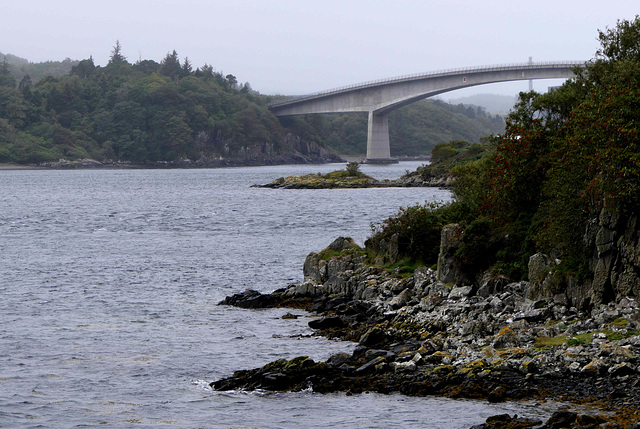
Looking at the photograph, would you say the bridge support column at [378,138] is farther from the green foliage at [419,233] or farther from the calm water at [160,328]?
the green foliage at [419,233]

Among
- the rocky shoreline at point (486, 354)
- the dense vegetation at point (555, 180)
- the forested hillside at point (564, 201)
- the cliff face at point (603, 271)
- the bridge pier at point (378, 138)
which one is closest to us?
the rocky shoreline at point (486, 354)

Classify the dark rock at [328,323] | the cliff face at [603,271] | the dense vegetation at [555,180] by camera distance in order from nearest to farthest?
the cliff face at [603,271] → the dense vegetation at [555,180] → the dark rock at [328,323]

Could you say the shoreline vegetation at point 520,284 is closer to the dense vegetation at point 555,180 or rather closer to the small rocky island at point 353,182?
the dense vegetation at point 555,180

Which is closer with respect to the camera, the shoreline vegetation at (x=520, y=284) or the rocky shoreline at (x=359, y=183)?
the shoreline vegetation at (x=520, y=284)

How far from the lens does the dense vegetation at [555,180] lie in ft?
75.9

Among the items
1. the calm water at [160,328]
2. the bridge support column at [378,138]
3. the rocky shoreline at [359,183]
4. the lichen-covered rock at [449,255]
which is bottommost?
the calm water at [160,328]

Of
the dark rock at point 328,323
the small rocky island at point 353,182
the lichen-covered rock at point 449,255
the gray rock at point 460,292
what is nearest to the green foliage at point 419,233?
the lichen-covered rock at point 449,255

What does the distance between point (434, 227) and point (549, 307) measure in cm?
959

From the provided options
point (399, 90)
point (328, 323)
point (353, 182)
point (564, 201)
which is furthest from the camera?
point (399, 90)

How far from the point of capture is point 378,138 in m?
178

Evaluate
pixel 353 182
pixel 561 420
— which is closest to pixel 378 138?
pixel 353 182

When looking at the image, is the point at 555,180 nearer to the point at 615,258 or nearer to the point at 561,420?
the point at 615,258

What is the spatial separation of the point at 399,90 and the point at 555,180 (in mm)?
137123

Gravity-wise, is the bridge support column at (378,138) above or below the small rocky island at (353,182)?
above
